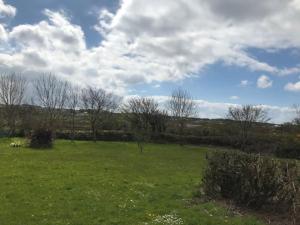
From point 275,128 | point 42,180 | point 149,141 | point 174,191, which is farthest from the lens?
point 275,128

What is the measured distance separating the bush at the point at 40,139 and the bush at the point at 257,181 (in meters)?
31.2

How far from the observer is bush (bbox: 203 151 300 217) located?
12.7 metres

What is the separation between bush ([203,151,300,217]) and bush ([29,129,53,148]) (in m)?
31.2

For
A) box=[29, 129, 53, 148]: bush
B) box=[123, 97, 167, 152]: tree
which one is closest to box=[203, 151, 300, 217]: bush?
box=[29, 129, 53, 148]: bush

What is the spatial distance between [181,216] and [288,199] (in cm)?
337

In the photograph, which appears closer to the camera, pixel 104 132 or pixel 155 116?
pixel 104 132

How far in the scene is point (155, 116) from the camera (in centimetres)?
7125

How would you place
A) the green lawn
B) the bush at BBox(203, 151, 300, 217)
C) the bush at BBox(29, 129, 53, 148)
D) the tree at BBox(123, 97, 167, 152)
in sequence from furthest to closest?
the tree at BBox(123, 97, 167, 152) < the bush at BBox(29, 129, 53, 148) < the bush at BBox(203, 151, 300, 217) < the green lawn

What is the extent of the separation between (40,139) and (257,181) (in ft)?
109

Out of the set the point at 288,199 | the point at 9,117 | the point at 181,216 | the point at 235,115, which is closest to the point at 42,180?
the point at 181,216

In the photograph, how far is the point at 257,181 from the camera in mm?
13117

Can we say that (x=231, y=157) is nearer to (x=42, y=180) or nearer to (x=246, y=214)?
(x=246, y=214)

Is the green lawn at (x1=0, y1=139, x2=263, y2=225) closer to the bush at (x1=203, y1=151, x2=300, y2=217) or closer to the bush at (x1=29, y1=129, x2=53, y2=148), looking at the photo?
the bush at (x1=203, y1=151, x2=300, y2=217)

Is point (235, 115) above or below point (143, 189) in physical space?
above
